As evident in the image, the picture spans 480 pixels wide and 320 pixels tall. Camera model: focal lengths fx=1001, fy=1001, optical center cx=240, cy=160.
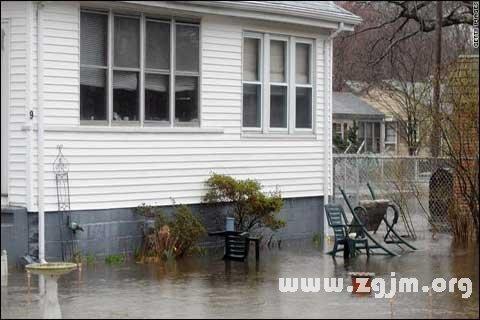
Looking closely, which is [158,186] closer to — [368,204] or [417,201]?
[368,204]

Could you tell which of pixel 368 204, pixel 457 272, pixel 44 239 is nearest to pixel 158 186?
pixel 44 239

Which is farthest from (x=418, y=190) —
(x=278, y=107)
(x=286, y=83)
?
(x=286, y=83)

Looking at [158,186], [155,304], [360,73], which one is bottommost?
[155,304]

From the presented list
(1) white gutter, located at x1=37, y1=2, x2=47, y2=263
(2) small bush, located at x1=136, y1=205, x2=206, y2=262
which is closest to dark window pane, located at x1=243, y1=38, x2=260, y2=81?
(2) small bush, located at x1=136, y1=205, x2=206, y2=262

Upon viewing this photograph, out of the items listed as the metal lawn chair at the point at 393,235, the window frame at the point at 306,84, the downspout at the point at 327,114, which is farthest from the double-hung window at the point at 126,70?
the metal lawn chair at the point at 393,235

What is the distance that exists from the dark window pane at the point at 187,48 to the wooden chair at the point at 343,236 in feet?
11.0

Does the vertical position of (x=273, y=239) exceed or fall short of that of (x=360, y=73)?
it falls short

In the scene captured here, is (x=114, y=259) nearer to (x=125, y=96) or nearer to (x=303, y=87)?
(x=125, y=96)

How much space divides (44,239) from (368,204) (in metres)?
6.01

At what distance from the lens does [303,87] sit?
63.2 ft

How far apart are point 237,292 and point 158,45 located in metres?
5.31

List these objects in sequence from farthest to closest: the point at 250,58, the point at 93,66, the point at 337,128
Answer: the point at 337,128 → the point at 250,58 → the point at 93,66

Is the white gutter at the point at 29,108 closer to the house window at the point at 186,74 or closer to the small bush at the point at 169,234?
the small bush at the point at 169,234

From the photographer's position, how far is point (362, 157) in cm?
2128
